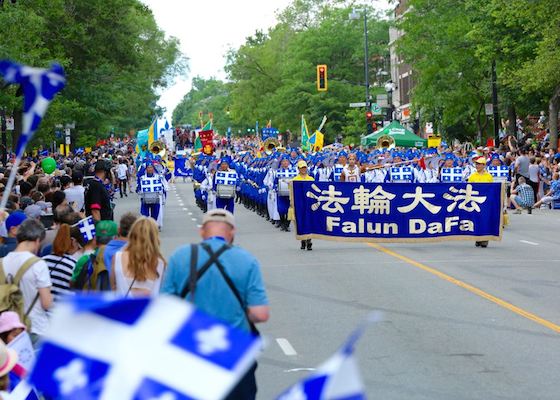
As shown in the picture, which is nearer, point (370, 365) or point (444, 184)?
point (370, 365)

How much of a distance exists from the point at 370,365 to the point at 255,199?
26.8m

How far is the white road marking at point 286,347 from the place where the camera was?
12443 mm

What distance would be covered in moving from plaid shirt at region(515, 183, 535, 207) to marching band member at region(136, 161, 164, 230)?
9.92 meters

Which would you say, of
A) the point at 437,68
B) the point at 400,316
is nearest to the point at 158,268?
the point at 400,316

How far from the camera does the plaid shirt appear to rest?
1398 inches

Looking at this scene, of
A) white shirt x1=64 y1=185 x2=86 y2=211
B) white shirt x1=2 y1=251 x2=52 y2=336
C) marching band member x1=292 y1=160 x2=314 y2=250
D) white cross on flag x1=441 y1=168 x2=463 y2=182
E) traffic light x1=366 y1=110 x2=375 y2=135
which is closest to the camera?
white shirt x1=2 y1=251 x2=52 y2=336

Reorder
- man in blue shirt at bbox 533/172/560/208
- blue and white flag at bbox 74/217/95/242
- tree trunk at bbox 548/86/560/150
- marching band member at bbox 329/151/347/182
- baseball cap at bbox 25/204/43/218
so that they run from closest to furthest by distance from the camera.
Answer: blue and white flag at bbox 74/217/95/242 < baseball cap at bbox 25/204/43/218 < marching band member at bbox 329/151/347/182 < man in blue shirt at bbox 533/172/560/208 < tree trunk at bbox 548/86/560/150

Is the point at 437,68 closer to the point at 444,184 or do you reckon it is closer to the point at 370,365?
the point at 444,184

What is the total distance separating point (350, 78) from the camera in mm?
101000

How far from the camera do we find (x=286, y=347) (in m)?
12.8

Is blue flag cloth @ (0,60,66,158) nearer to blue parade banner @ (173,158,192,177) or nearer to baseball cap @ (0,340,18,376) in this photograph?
baseball cap @ (0,340,18,376)

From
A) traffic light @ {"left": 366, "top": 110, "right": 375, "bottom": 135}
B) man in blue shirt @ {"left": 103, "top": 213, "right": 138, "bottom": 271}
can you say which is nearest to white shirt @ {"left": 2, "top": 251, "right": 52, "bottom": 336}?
man in blue shirt @ {"left": 103, "top": 213, "right": 138, "bottom": 271}

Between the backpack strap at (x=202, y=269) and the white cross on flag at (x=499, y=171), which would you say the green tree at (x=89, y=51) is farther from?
the backpack strap at (x=202, y=269)

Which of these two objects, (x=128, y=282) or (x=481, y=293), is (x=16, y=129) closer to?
(x=481, y=293)
